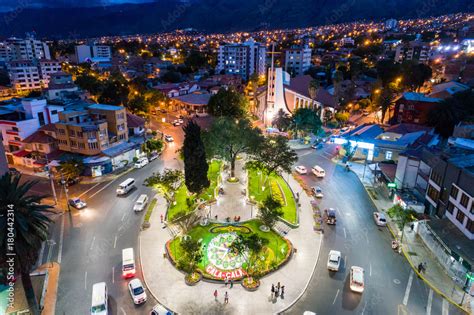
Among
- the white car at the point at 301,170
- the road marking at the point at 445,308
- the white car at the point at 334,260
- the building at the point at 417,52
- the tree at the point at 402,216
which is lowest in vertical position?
the road marking at the point at 445,308

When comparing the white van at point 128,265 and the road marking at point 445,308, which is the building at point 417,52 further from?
the white van at point 128,265

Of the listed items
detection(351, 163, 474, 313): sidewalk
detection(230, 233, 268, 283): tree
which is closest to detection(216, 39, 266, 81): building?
detection(351, 163, 474, 313): sidewalk

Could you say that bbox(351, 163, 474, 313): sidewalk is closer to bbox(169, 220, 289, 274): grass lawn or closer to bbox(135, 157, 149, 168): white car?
bbox(169, 220, 289, 274): grass lawn

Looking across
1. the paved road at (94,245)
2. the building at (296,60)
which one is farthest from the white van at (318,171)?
the building at (296,60)

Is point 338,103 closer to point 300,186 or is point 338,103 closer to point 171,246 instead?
point 300,186

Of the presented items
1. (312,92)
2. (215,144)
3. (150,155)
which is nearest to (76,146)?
(150,155)

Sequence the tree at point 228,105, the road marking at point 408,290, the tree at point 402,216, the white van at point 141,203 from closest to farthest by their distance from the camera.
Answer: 1. the road marking at point 408,290
2. the tree at point 402,216
3. the white van at point 141,203
4. the tree at point 228,105
